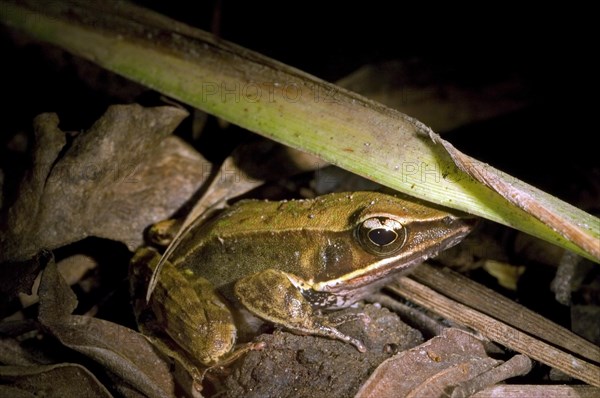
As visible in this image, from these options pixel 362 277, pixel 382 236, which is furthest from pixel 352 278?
pixel 382 236

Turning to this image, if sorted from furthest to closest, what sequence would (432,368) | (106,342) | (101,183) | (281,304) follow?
(101,183) → (281,304) → (106,342) → (432,368)

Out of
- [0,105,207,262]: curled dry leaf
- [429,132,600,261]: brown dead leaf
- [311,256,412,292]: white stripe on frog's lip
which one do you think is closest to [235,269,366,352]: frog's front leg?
[311,256,412,292]: white stripe on frog's lip

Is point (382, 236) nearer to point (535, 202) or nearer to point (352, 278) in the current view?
point (352, 278)

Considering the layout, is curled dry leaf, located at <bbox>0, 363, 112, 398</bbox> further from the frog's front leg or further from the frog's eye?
the frog's eye

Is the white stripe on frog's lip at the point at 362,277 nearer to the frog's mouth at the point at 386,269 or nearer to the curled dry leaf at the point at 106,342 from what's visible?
the frog's mouth at the point at 386,269

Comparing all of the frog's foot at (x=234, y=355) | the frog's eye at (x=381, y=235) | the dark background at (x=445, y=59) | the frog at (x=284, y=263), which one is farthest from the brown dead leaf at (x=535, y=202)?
the dark background at (x=445, y=59)

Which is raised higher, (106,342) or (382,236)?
(382,236)
